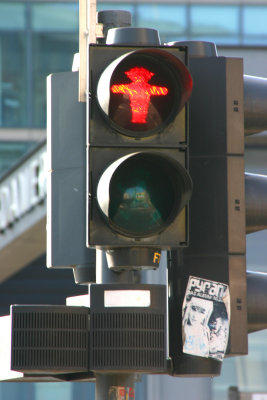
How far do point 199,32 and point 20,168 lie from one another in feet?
21.2

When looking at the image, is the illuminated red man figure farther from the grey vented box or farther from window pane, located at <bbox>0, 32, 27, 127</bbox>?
window pane, located at <bbox>0, 32, 27, 127</bbox>

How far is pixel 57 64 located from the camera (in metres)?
23.1

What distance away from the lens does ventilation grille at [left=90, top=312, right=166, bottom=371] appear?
135 inches

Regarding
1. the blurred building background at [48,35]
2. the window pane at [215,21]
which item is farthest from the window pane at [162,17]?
the window pane at [215,21]

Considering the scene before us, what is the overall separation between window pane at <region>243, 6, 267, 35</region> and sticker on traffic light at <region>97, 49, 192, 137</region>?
19708 mm

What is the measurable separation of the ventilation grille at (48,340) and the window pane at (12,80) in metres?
19.7

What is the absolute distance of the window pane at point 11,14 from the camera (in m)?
22.9

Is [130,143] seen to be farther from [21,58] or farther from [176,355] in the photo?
[21,58]

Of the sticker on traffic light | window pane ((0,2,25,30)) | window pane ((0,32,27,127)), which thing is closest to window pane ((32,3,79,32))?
window pane ((0,2,25,30))

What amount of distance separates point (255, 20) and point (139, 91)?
1994 cm

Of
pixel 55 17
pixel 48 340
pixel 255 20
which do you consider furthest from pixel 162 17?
pixel 48 340

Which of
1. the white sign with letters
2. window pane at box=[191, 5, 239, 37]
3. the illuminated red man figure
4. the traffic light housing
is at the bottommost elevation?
the white sign with letters

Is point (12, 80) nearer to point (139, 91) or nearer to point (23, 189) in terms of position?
point (23, 189)

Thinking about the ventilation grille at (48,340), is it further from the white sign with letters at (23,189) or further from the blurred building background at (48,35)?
the blurred building background at (48,35)
